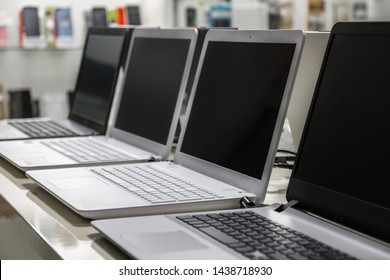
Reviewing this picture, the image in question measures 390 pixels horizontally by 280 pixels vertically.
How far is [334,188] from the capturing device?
3.34ft

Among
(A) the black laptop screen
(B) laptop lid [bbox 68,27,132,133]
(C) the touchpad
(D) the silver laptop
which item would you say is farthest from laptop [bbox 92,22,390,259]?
(B) laptop lid [bbox 68,27,132,133]

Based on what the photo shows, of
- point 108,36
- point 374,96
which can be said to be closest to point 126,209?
point 374,96

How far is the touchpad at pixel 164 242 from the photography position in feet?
2.94

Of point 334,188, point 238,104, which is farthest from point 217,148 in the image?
point 334,188

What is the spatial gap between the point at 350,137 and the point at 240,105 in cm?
32

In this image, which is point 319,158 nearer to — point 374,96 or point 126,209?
point 374,96

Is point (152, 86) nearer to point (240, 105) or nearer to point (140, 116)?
point (140, 116)

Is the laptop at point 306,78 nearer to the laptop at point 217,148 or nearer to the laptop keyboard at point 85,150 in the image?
the laptop at point 217,148

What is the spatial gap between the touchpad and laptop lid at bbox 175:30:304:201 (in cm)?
26

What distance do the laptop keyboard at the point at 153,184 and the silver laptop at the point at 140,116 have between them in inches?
6.1

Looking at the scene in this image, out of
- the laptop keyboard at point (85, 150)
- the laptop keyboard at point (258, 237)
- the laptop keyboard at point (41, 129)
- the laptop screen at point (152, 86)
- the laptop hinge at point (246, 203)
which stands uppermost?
the laptop screen at point (152, 86)

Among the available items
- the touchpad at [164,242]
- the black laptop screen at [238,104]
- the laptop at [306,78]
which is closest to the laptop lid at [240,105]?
the black laptop screen at [238,104]

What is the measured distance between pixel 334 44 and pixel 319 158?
19 centimetres

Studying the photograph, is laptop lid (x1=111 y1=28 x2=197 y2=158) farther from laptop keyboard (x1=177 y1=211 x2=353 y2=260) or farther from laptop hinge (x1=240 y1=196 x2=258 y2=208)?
laptop keyboard (x1=177 y1=211 x2=353 y2=260)
